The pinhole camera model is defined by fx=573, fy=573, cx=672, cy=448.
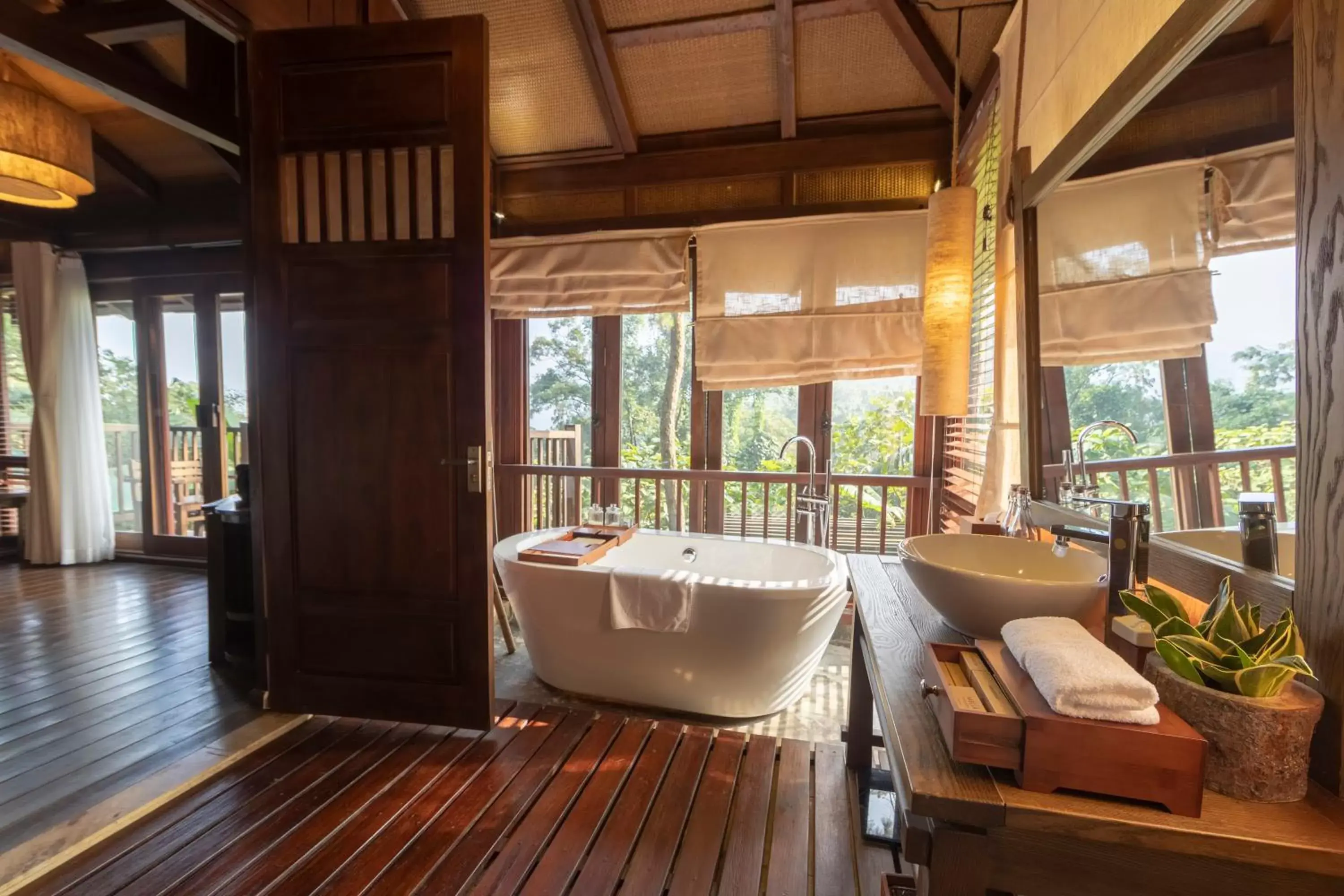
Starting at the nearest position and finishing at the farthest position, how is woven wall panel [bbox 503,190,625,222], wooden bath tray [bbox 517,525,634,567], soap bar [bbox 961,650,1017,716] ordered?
soap bar [bbox 961,650,1017,716] < wooden bath tray [bbox 517,525,634,567] < woven wall panel [bbox 503,190,625,222]

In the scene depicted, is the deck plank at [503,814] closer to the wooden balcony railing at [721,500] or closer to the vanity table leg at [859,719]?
the vanity table leg at [859,719]

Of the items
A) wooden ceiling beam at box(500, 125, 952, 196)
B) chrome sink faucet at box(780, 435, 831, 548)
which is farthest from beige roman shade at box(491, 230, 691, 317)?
chrome sink faucet at box(780, 435, 831, 548)

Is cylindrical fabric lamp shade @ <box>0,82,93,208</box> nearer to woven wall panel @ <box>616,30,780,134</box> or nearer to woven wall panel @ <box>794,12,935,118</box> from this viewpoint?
woven wall panel @ <box>616,30,780,134</box>

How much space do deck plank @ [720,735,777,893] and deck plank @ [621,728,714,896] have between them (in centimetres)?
14

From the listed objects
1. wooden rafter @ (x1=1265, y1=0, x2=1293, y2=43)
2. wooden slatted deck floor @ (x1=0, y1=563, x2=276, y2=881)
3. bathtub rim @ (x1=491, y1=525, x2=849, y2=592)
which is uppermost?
A: wooden rafter @ (x1=1265, y1=0, x2=1293, y2=43)

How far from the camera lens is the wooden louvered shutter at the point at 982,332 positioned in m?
2.35

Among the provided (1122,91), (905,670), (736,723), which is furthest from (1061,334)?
(736,723)

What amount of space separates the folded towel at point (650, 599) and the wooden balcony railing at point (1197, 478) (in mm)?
1395

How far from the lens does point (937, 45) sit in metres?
2.72

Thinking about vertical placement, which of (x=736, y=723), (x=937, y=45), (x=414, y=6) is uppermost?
(x=414, y=6)

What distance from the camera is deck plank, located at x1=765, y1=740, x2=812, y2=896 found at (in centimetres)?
145

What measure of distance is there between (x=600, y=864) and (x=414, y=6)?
359 cm

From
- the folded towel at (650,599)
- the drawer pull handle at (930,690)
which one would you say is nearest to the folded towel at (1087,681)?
the drawer pull handle at (930,690)

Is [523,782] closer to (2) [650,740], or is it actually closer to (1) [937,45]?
(2) [650,740]
